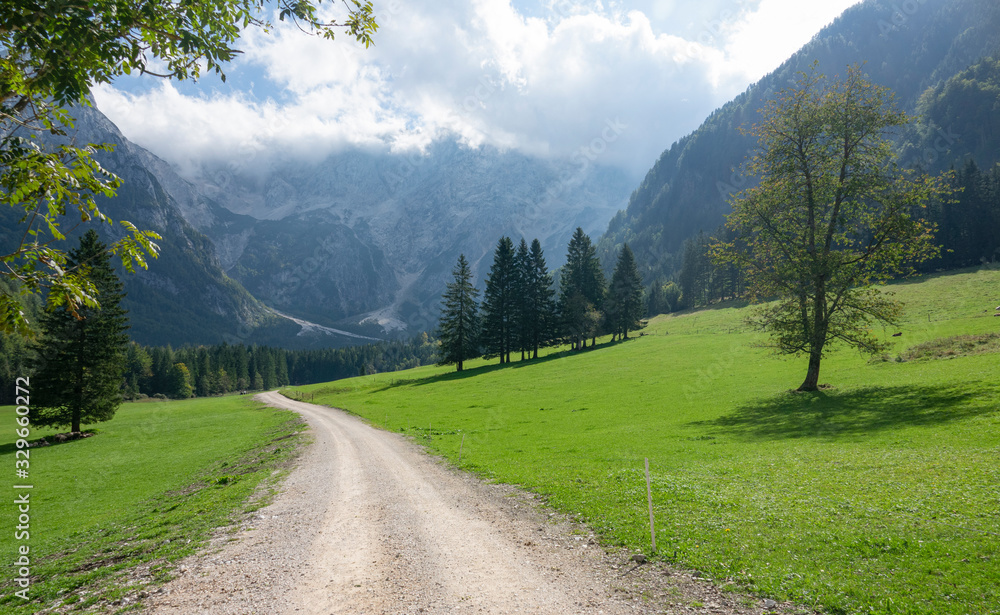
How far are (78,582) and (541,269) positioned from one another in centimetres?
7425

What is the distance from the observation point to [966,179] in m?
106

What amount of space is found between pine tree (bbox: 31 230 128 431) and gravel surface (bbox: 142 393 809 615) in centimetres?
3502

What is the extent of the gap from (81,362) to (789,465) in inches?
2002

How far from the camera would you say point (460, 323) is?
73.8 m

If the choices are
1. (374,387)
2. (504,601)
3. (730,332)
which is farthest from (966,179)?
(504,601)

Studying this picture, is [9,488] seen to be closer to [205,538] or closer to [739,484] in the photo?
[205,538]

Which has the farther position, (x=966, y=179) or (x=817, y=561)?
(x=966, y=179)

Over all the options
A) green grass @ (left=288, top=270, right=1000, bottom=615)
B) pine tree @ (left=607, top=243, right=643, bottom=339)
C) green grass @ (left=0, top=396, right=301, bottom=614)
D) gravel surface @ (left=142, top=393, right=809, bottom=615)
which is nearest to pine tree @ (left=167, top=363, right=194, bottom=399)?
green grass @ (left=0, top=396, right=301, bottom=614)

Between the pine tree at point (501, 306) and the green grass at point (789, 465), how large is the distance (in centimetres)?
3545

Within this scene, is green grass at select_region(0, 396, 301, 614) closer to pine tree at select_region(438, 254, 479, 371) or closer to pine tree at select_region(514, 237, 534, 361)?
pine tree at select_region(438, 254, 479, 371)

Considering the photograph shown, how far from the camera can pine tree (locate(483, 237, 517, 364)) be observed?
77688 millimetres

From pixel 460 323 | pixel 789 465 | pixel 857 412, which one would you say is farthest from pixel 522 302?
pixel 789 465

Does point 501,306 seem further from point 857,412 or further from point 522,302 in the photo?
point 857,412

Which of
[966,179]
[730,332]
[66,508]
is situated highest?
[966,179]
